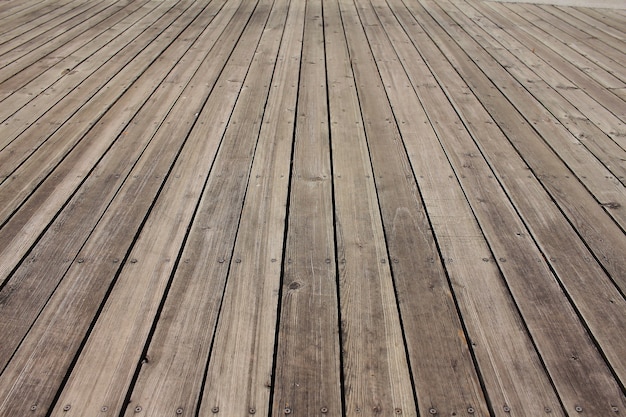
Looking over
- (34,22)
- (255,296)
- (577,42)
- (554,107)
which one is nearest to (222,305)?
(255,296)

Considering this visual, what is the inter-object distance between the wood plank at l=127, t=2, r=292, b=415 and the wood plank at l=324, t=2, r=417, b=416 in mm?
189

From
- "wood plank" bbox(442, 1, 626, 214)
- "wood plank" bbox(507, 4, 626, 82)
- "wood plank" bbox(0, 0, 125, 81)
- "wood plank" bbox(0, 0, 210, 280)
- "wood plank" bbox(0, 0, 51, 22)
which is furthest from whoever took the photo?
"wood plank" bbox(0, 0, 51, 22)

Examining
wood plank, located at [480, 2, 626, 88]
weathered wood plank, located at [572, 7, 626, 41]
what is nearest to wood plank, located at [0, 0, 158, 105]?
wood plank, located at [480, 2, 626, 88]

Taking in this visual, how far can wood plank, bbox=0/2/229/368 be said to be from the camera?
4.16ft

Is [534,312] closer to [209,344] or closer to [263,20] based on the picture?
[209,344]

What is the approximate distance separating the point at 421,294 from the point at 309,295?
300mm

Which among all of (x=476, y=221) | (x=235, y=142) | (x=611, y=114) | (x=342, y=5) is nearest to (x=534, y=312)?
(x=476, y=221)

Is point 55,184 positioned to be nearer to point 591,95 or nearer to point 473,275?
point 473,275

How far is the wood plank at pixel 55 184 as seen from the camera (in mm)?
1534

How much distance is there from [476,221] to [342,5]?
321cm

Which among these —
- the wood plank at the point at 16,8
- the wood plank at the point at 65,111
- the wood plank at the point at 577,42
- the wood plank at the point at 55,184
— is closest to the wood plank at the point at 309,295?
the wood plank at the point at 55,184

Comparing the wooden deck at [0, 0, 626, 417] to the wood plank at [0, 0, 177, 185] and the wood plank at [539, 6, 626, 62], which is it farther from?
the wood plank at [539, 6, 626, 62]

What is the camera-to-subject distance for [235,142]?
2.06 m

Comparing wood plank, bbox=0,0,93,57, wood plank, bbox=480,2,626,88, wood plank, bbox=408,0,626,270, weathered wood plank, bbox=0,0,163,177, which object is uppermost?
wood plank, bbox=480,2,626,88
